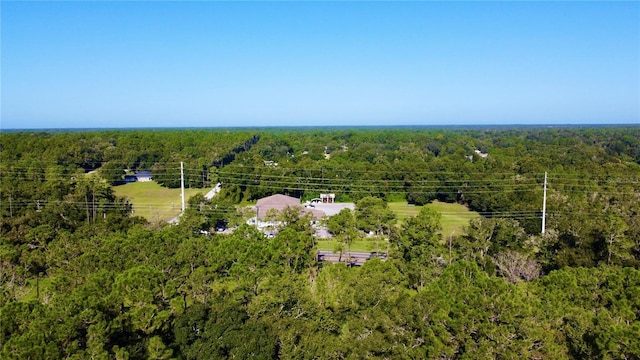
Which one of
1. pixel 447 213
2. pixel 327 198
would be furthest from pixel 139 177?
pixel 447 213

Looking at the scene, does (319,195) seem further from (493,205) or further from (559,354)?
(559,354)

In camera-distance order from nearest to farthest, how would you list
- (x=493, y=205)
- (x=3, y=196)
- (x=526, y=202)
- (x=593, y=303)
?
(x=593, y=303) → (x=3, y=196) → (x=526, y=202) → (x=493, y=205)

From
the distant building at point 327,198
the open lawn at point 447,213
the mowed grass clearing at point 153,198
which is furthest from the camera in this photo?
the distant building at point 327,198

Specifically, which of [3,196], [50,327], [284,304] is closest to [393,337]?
[284,304]

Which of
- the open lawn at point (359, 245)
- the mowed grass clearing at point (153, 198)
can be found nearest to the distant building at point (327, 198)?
the mowed grass clearing at point (153, 198)

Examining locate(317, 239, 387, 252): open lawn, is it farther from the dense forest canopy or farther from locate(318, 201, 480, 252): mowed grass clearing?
the dense forest canopy

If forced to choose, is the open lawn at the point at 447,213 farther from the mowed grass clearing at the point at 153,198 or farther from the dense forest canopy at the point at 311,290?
the mowed grass clearing at the point at 153,198

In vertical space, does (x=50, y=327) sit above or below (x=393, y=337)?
above
